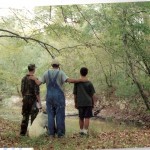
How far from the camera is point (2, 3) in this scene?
6.71m

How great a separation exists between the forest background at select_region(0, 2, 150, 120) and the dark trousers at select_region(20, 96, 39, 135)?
0.58 feet

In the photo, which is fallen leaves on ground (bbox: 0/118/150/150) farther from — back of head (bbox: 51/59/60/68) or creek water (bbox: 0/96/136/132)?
back of head (bbox: 51/59/60/68)

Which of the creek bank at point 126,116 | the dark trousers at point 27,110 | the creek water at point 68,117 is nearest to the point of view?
the creek water at point 68,117

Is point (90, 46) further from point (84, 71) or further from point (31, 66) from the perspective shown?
point (31, 66)

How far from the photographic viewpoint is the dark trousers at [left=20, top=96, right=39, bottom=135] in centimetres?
677

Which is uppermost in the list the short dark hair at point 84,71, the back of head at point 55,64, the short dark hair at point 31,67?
the back of head at point 55,64

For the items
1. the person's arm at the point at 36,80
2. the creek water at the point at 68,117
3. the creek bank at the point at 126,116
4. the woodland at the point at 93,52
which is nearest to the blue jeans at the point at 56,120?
the creek water at the point at 68,117

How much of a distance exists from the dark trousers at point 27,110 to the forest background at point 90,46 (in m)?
0.18

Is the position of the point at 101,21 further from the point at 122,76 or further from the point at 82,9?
the point at 122,76

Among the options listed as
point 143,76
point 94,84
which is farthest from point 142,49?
point 94,84

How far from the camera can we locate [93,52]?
6910 mm

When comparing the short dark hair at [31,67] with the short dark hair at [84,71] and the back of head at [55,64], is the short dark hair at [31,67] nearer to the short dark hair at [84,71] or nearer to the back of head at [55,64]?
the back of head at [55,64]

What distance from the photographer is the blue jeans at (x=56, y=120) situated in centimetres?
680

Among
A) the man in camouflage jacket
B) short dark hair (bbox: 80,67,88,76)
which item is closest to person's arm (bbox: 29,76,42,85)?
the man in camouflage jacket
